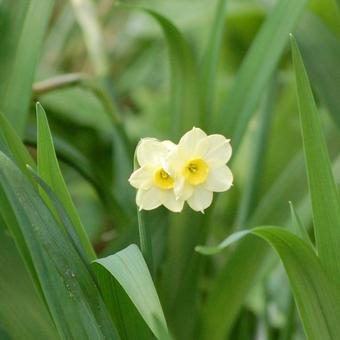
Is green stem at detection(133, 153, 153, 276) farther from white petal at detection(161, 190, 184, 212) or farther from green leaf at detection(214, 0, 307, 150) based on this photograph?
green leaf at detection(214, 0, 307, 150)

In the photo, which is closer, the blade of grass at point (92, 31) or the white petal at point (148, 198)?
the white petal at point (148, 198)

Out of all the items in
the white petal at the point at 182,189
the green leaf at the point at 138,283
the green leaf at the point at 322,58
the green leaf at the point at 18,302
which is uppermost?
the green leaf at the point at 322,58

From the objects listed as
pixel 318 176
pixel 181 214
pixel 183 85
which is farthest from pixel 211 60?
pixel 318 176

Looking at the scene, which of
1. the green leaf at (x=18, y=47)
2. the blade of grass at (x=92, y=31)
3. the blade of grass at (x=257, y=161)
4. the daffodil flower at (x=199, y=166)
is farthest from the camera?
the blade of grass at (x=92, y=31)

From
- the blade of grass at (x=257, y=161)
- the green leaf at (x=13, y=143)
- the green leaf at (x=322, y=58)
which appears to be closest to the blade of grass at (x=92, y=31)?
the blade of grass at (x=257, y=161)

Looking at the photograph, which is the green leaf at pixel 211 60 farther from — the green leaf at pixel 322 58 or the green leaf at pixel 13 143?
the green leaf at pixel 13 143

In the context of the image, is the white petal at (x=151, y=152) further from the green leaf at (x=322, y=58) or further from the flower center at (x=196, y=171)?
the green leaf at (x=322, y=58)

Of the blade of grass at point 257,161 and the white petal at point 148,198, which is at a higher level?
the white petal at point 148,198

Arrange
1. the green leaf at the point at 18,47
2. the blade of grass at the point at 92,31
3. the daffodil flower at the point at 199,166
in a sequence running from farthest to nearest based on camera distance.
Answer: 1. the blade of grass at the point at 92,31
2. the green leaf at the point at 18,47
3. the daffodil flower at the point at 199,166
